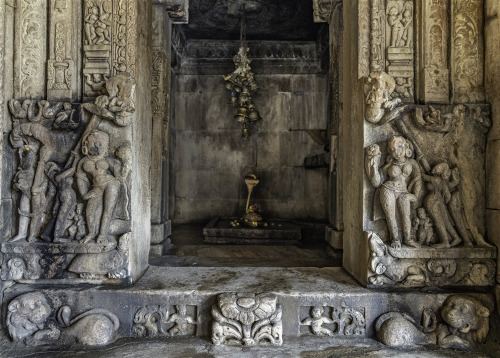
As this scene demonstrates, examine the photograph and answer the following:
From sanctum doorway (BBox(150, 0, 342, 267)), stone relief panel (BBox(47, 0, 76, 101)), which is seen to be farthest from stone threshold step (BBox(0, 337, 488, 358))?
sanctum doorway (BBox(150, 0, 342, 267))

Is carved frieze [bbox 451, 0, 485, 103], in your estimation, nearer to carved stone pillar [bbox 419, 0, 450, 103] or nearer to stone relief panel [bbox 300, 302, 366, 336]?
carved stone pillar [bbox 419, 0, 450, 103]

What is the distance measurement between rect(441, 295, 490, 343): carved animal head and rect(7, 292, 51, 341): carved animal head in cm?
365

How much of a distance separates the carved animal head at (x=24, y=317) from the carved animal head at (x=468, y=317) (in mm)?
3648

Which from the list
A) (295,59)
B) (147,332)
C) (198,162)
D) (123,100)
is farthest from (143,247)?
(295,59)

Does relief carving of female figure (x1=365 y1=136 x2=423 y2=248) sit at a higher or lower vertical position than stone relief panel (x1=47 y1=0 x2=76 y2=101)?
lower

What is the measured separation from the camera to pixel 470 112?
3385mm

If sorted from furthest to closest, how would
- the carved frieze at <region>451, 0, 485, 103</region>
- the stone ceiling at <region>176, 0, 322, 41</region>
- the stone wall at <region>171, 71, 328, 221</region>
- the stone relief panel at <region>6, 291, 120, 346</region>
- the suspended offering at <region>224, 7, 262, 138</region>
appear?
the stone wall at <region>171, 71, 328, 221</region> < the suspended offering at <region>224, 7, 262, 138</region> < the stone ceiling at <region>176, 0, 322, 41</region> < the carved frieze at <region>451, 0, 485, 103</region> < the stone relief panel at <region>6, 291, 120, 346</region>

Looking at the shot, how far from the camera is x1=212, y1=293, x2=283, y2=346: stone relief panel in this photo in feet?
9.94

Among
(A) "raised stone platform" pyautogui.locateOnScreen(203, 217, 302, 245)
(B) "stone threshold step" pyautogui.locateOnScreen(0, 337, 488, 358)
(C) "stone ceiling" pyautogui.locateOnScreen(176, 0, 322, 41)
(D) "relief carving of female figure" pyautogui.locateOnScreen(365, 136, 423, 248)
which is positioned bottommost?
(B) "stone threshold step" pyautogui.locateOnScreen(0, 337, 488, 358)

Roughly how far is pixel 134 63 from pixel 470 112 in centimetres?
339

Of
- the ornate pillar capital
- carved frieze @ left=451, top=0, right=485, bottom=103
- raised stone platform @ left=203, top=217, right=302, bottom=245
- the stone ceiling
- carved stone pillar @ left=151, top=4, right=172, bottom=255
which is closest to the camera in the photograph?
carved frieze @ left=451, top=0, right=485, bottom=103

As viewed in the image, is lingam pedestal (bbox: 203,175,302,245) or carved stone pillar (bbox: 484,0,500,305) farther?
lingam pedestal (bbox: 203,175,302,245)

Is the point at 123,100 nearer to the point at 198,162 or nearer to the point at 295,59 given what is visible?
the point at 198,162

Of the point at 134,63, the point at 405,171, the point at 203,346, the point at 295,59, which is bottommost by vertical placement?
the point at 203,346
